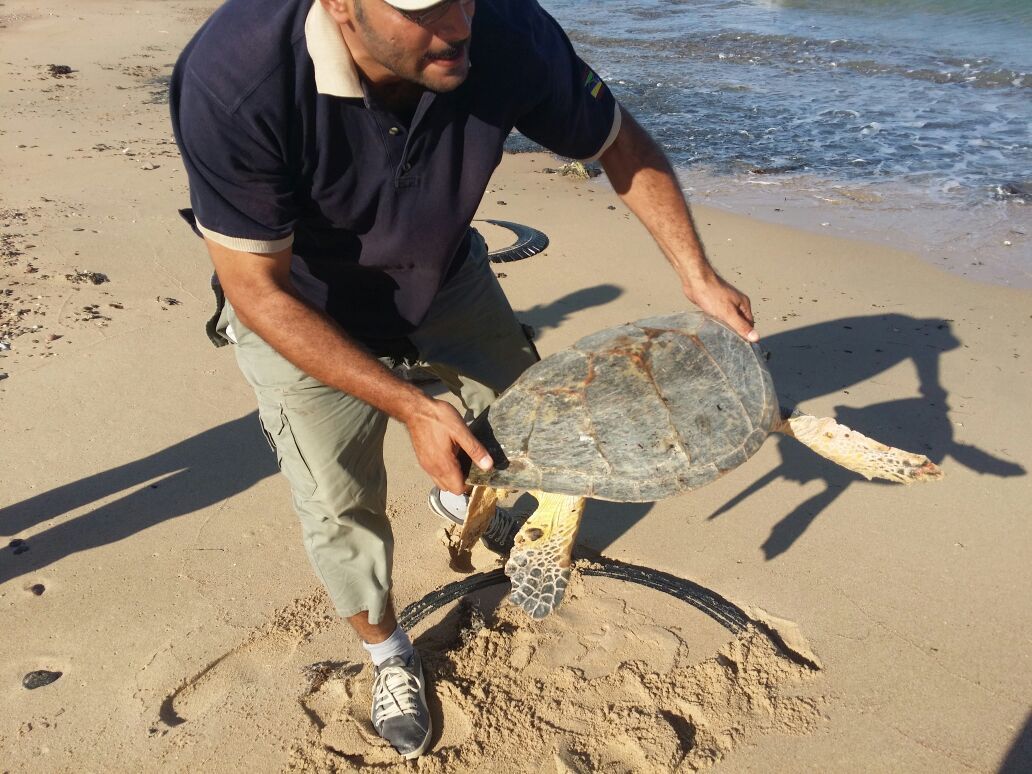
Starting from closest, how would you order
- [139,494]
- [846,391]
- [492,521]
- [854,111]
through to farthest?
[492,521] → [139,494] → [846,391] → [854,111]

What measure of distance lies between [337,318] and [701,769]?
1557mm

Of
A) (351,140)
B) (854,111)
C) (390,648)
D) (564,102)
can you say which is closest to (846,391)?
(564,102)

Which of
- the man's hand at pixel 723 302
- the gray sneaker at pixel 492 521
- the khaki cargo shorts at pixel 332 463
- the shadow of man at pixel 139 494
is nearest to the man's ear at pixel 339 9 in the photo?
the khaki cargo shorts at pixel 332 463

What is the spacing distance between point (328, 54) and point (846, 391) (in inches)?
113

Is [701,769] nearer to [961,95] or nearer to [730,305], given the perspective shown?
[730,305]

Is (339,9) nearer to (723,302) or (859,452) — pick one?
(723,302)

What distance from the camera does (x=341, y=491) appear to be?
2.06 meters

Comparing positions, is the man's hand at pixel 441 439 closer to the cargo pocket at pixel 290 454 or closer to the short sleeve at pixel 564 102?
the cargo pocket at pixel 290 454

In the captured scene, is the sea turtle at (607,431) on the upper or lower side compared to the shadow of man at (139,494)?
upper

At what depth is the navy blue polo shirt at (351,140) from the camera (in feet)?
5.51

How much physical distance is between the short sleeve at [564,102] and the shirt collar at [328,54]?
510mm

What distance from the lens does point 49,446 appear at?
3.25 m

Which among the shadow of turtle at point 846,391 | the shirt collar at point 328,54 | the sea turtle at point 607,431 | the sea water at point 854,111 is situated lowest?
the sea water at point 854,111

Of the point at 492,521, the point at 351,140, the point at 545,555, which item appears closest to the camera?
the point at 351,140
